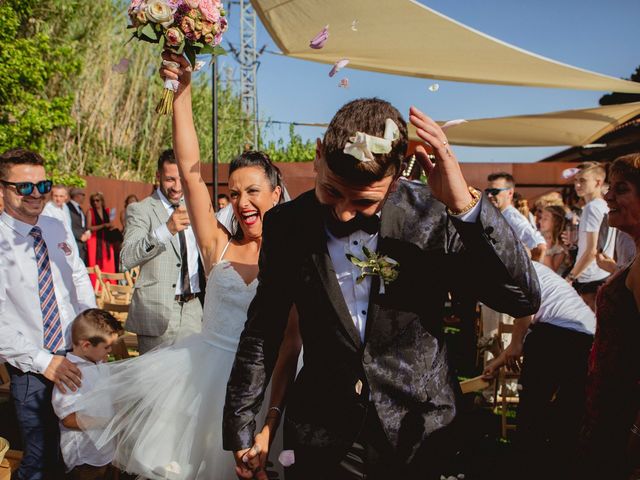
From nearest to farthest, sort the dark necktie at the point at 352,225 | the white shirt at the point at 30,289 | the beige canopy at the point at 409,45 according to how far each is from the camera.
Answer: the dark necktie at the point at 352,225 < the white shirt at the point at 30,289 < the beige canopy at the point at 409,45

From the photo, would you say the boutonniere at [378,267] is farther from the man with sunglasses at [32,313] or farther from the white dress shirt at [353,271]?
the man with sunglasses at [32,313]

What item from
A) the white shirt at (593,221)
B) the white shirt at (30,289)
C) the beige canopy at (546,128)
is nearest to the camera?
the white shirt at (30,289)

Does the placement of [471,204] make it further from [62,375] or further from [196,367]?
[62,375]

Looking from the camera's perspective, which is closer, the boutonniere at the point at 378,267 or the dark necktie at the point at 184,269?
the boutonniere at the point at 378,267

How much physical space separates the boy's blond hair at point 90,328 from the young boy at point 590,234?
4193 millimetres

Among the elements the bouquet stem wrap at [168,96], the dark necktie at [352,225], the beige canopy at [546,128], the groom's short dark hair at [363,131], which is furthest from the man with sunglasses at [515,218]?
the groom's short dark hair at [363,131]

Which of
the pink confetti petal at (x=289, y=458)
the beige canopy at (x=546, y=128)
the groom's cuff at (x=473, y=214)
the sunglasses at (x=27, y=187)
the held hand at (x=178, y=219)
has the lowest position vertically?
the pink confetti petal at (x=289, y=458)

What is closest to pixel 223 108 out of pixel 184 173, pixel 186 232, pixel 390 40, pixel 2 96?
pixel 2 96

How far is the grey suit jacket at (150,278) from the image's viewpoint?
154 inches

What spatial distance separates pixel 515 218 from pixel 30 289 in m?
4.93

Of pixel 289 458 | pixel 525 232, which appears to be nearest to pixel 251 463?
pixel 289 458

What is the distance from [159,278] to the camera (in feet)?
13.3

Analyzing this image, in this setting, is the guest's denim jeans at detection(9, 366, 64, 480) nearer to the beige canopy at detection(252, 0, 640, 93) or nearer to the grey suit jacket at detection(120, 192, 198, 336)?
the grey suit jacket at detection(120, 192, 198, 336)

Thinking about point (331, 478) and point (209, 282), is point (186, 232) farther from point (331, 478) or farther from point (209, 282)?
point (331, 478)
